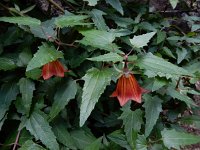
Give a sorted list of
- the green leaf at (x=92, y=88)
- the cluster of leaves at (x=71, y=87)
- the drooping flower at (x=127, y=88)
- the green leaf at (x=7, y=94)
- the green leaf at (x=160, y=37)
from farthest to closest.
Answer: the green leaf at (x=160, y=37) < the green leaf at (x=7, y=94) < the cluster of leaves at (x=71, y=87) < the drooping flower at (x=127, y=88) < the green leaf at (x=92, y=88)

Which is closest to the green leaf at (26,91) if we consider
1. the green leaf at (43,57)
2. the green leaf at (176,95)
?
the green leaf at (43,57)

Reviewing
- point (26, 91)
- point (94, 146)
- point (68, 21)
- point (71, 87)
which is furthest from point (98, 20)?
point (94, 146)

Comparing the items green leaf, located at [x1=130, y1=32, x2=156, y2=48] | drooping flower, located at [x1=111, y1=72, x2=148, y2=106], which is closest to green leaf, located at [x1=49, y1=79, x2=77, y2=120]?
drooping flower, located at [x1=111, y1=72, x2=148, y2=106]

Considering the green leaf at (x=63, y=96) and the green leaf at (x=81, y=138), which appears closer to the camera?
the green leaf at (x=63, y=96)

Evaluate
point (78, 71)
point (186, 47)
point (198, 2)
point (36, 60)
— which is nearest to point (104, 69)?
point (36, 60)

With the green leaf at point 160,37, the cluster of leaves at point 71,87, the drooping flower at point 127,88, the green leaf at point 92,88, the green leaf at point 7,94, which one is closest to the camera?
the green leaf at point 92,88

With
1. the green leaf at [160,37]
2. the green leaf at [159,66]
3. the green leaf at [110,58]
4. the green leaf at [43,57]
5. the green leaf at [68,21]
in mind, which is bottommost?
the green leaf at [160,37]

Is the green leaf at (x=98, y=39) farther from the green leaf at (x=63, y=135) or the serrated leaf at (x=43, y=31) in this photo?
the green leaf at (x=63, y=135)
